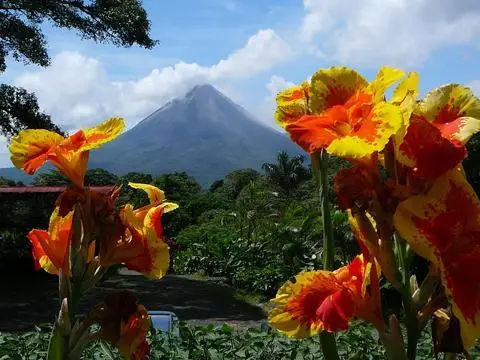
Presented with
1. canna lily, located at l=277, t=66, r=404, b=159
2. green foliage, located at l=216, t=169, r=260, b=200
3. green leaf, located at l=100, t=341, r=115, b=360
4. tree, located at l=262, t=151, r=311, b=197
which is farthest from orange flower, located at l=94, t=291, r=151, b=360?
tree, located at l=262, t=151, r=311, b=197

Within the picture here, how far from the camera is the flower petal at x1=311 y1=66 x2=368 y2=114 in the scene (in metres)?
0.87

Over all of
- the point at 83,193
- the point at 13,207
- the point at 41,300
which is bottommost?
the point at 41,300

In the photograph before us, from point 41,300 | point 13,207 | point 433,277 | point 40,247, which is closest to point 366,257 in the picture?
point 433,277

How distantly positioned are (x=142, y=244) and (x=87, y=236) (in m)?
0.11

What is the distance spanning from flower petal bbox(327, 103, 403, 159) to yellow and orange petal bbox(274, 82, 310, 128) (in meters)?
0.18

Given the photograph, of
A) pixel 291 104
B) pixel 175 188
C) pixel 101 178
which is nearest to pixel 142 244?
pixel 291 104

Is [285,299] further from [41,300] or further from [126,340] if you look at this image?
[41,300]

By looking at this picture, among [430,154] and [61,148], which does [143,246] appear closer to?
[61,148]

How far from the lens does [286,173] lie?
31.3 m

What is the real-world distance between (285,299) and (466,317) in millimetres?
240

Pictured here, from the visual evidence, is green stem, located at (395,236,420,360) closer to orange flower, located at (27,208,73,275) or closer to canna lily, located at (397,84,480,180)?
canna lily, located at (397,84,480,180)

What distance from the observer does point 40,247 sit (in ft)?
3.72

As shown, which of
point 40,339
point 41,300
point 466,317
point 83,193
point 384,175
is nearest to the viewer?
point 466,317

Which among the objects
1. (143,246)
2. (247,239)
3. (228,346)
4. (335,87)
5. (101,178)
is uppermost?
(101,178)
